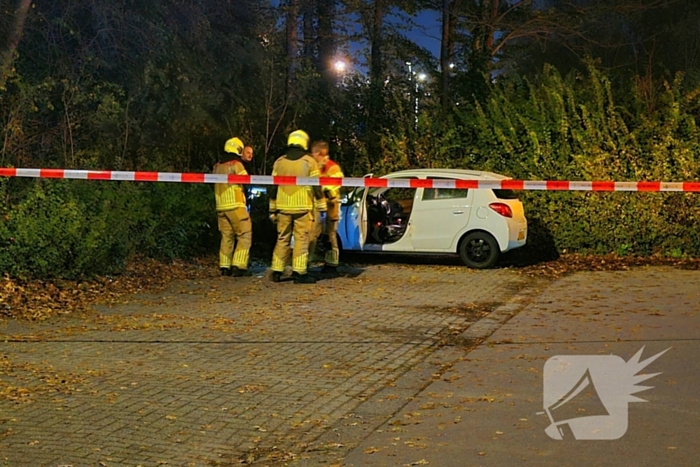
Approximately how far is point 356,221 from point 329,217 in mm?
916

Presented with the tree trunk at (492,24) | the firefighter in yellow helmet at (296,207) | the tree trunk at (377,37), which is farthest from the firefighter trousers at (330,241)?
the tree trunk at (377,37)

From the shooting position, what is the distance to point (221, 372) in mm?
7598

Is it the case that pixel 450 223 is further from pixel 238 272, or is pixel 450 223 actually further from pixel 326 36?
pixel 326 36

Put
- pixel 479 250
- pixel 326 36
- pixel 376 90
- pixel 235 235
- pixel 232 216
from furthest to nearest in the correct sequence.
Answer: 1. pixel 326 36
2. pixel 376 90
3. pixel 479 250
4. pixel 235 235
5. pixel 232 216

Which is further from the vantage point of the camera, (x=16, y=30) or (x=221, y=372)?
(x=16, y=30)

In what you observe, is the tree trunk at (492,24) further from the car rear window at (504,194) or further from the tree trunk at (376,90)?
the car rear window at (504,194)

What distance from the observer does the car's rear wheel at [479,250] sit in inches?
558

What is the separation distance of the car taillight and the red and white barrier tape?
61 cm

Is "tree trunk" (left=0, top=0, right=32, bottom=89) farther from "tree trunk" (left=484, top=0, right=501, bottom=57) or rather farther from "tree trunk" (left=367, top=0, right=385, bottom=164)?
"tree trunk" (left=484, top=0, right=501, bottom=57)

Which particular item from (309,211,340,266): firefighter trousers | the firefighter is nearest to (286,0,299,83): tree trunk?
the firefighter

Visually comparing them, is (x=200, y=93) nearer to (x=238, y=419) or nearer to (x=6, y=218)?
(x=6, y=218)

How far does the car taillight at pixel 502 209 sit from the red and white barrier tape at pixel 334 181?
0.61m

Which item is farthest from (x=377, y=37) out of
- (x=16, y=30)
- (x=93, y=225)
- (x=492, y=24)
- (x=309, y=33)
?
(x=93, y=225)

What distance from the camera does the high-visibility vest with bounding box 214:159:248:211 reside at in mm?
12766
